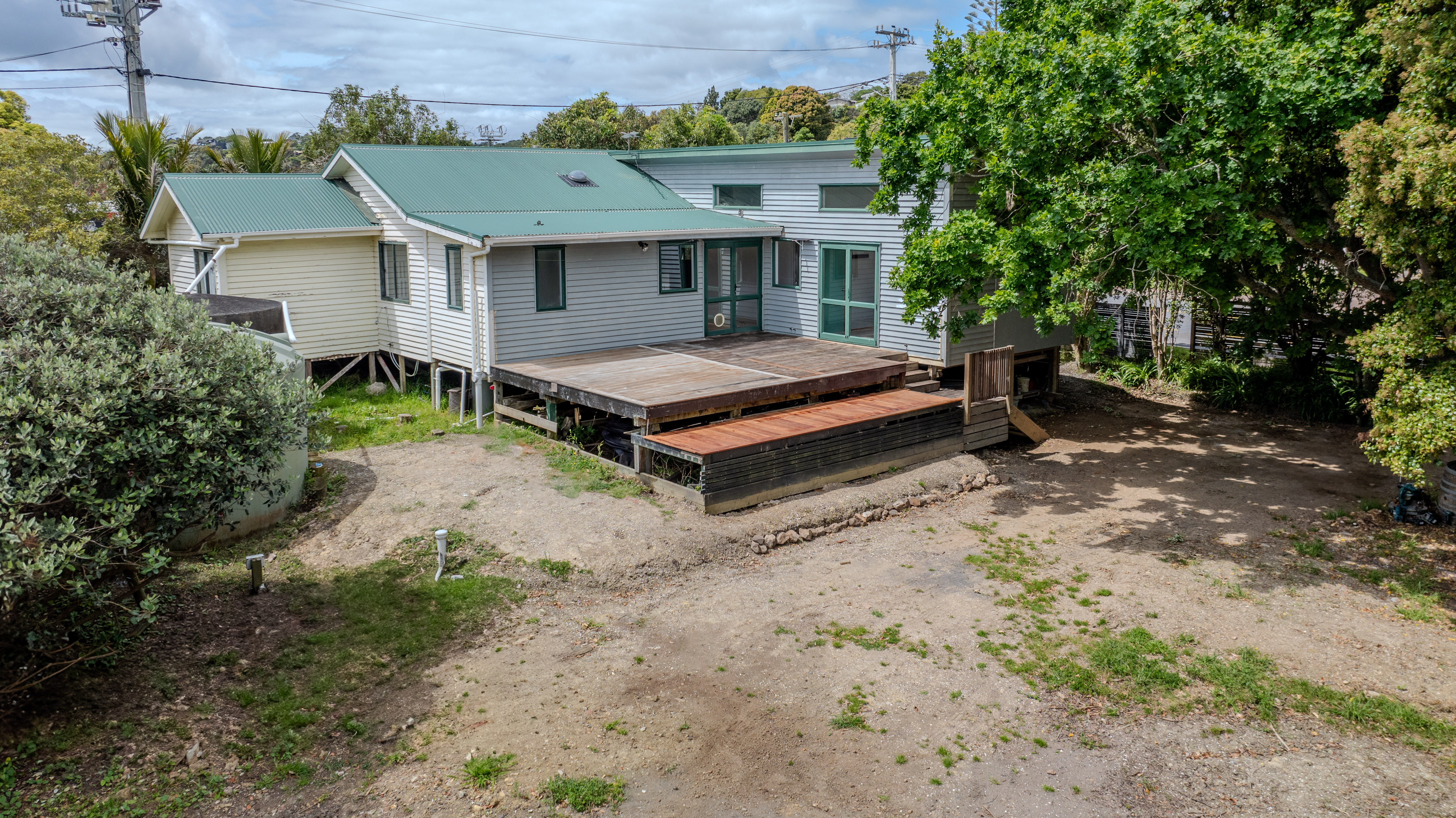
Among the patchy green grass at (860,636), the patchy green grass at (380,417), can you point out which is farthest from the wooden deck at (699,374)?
the patchy green grass at (860,636)

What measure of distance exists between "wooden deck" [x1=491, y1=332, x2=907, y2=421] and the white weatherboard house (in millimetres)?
53

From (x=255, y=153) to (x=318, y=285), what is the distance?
760cm

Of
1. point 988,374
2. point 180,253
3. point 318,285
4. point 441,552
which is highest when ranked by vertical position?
point 180,253

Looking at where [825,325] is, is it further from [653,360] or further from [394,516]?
[394,516]

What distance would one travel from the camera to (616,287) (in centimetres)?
1636

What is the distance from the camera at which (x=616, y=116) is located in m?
37.9

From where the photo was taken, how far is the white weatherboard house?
13.6 metres

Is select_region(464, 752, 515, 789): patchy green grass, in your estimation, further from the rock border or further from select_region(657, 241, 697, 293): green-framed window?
select_region(657, 241, 697, 293): green-framed window

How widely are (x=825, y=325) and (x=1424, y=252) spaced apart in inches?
364

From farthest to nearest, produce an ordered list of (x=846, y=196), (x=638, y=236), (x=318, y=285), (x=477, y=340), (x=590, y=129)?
(x=590, y=129) → (x=318, y=285) → (x=846, y=196) → (x=638, y=236) → (x=477, y=340)

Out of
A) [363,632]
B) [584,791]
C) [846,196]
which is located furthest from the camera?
[846,196]

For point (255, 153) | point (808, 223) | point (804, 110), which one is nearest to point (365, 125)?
point (255, 153)

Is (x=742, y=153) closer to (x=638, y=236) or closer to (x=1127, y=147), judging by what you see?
(x=638, y=236)

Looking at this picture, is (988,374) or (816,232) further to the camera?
(816,232)
